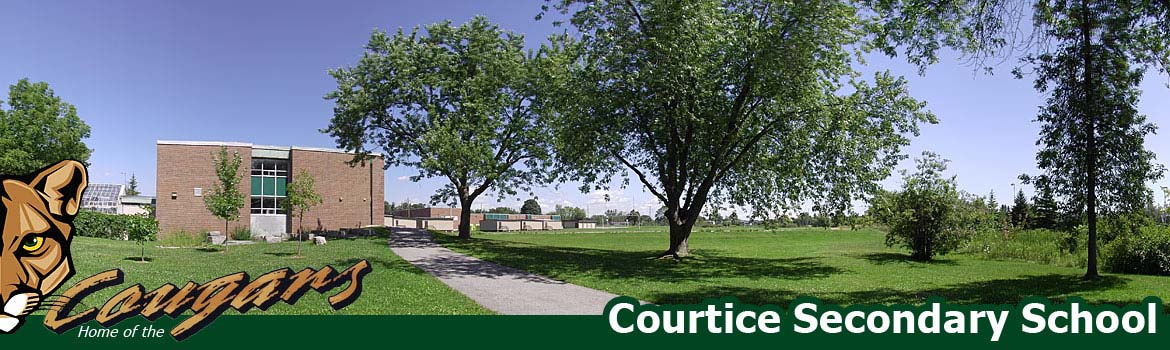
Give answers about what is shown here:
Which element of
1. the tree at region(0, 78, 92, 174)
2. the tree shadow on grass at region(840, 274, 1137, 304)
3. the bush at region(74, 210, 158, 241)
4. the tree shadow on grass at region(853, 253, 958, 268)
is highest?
the tree at region(0, 78, 92, 174)

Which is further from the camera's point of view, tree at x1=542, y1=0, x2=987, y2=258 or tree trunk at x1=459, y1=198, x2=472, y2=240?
tree trunk at x1=459, y1=198, x2=472, y2=240

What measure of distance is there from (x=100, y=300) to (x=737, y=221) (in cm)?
2278

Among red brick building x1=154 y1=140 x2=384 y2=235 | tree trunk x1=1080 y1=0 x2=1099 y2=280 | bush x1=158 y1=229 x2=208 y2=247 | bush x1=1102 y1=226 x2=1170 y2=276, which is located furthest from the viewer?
red brick building x1=154 y1=140 x2=384 y2=235

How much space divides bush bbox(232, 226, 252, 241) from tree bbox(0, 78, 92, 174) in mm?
9472

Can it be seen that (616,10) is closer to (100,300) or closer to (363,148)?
(100,300)

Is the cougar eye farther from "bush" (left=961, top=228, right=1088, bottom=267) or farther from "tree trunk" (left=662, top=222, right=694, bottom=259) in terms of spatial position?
"bush" (left=961, top=228, right=1088, bottom=267)

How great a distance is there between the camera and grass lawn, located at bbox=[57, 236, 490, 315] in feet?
32.3

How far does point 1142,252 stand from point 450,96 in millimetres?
28311

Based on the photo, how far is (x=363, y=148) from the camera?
118ft

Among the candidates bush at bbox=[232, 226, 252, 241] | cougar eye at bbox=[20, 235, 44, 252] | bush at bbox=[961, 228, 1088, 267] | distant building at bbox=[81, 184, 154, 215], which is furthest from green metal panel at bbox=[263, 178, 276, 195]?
bush at bbox=[961, 228, 1088, 267]

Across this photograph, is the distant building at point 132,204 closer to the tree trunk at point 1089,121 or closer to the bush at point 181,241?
the bush at point 181,241

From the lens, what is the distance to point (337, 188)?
43406 mm

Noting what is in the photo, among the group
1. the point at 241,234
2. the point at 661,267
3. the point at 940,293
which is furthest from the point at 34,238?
the point at 241,234

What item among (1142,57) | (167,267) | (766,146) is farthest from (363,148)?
(1142,57)
